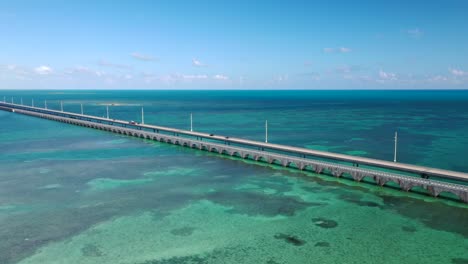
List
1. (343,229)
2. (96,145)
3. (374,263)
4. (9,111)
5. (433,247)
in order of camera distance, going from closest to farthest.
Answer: (374,263), (433,247), (343,229), (96,145), (9,111)

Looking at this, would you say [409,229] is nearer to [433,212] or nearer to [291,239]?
[433,212]

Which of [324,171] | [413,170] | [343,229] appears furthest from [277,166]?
[343,229]

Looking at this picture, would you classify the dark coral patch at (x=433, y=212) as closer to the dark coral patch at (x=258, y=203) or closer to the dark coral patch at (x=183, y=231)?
the dark coral patch at (x=258, y=203)

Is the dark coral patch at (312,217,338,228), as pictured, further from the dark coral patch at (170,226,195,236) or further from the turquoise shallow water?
the dark coral patch at (170,226,195,236)

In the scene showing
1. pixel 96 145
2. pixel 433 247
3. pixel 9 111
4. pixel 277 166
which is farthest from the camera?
pixel 9 111

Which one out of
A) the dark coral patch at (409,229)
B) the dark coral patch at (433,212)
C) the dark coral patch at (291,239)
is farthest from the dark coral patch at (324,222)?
the dark coral patch at (433,212)

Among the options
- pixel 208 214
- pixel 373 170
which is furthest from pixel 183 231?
pixel 373 170

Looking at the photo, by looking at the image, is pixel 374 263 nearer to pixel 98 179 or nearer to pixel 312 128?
pixel 98 179
